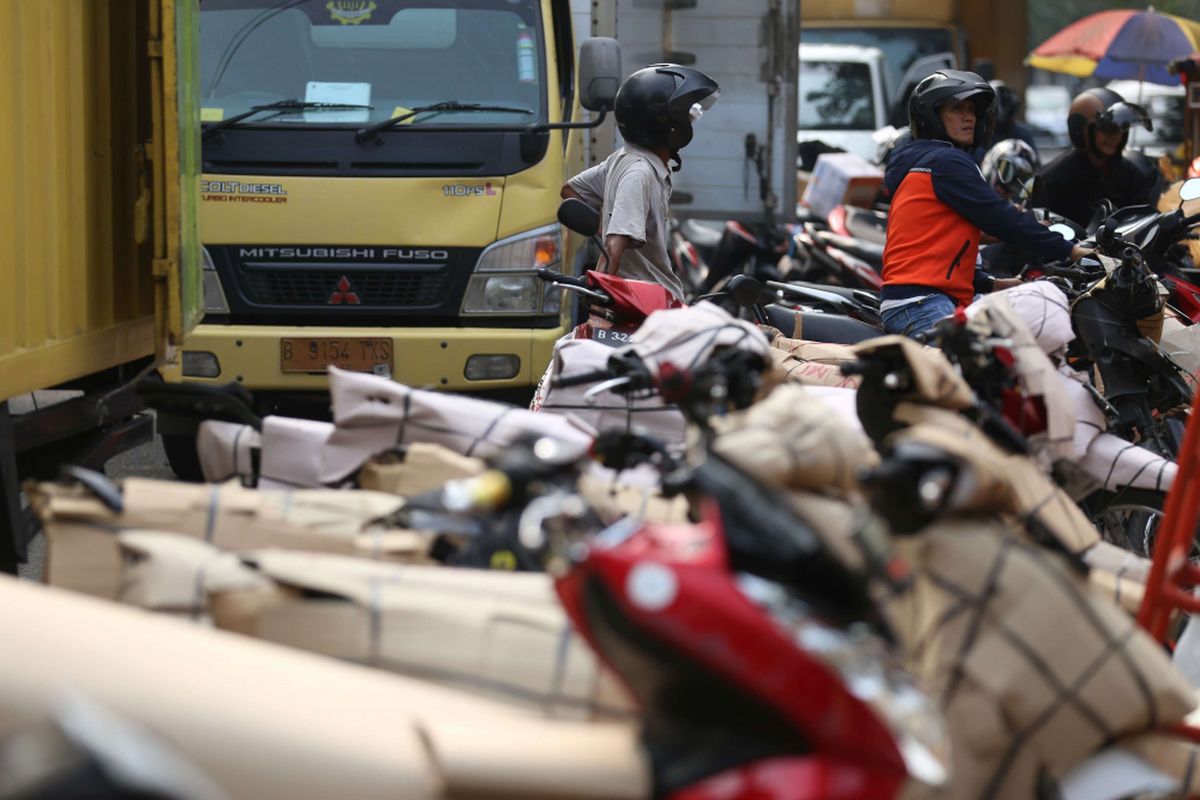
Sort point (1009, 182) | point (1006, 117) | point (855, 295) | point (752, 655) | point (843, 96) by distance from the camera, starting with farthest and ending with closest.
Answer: point (843, 96) < point (1006, 117) < point (1009, 182) < point (855, 295) < point (752, 655)

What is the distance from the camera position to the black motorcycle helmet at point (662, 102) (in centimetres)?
643

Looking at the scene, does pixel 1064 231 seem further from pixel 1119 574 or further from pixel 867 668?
pixel 867 668

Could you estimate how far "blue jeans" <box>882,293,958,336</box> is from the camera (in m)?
6.38

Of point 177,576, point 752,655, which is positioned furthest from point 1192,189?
point 752,655

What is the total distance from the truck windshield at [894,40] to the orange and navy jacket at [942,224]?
12.3 m

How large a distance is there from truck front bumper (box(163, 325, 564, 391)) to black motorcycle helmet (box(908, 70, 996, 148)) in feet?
6.67

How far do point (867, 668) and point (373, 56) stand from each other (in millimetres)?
6015

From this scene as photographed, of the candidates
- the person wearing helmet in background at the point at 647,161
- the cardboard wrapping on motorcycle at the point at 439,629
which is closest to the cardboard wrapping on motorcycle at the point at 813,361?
the person wearing helmet in background at the point at 647,161

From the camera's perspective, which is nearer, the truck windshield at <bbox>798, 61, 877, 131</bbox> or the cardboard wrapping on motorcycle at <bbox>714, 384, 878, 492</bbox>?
the cardboard wrapping on motorcycle at <bbox>714, 384, 878, 492</bbox>

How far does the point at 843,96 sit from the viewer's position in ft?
56.6

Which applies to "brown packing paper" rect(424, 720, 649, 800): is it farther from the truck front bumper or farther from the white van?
the white van

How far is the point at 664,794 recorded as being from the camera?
7.19 ft

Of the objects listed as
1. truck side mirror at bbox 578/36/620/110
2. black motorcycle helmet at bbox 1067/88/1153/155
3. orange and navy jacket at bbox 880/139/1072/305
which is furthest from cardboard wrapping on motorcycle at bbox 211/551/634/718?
black motorcycle helmet at bbox 1067/88/1153/155

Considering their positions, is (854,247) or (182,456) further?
(854,247)
